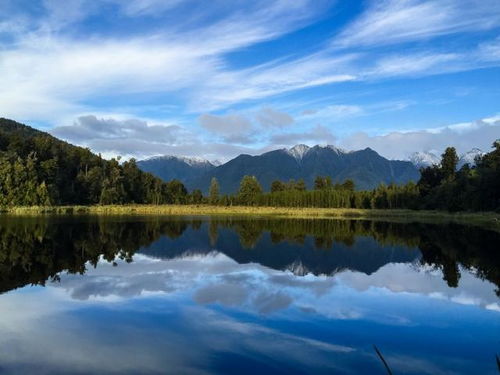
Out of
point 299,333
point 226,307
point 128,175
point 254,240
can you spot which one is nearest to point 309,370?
point 299,333

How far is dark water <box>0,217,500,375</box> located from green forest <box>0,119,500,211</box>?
7144 cm

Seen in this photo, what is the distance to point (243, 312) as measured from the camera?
15.0m

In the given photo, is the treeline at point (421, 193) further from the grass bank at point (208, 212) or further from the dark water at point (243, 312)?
the dark water at point (243, 312)

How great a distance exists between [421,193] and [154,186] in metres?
80.4

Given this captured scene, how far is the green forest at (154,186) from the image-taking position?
312 feet

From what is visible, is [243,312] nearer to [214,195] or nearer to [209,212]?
[209,212]

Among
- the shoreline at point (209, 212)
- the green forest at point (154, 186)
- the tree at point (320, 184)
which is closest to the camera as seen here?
the shoreline at point (209, 212)

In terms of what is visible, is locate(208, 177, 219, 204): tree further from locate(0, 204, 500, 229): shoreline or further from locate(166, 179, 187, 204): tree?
locate(0, 204, 500, 229): shoreline

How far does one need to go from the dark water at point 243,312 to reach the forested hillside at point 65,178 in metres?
73.6

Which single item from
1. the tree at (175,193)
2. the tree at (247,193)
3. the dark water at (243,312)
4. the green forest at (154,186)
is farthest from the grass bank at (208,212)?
the dark water at (243,312)

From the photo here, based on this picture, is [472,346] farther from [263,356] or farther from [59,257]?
[59,257]

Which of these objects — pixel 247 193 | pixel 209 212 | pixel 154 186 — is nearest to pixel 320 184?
pixel 247 193

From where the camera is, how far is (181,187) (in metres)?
160

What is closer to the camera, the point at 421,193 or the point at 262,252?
the point at 262,252
